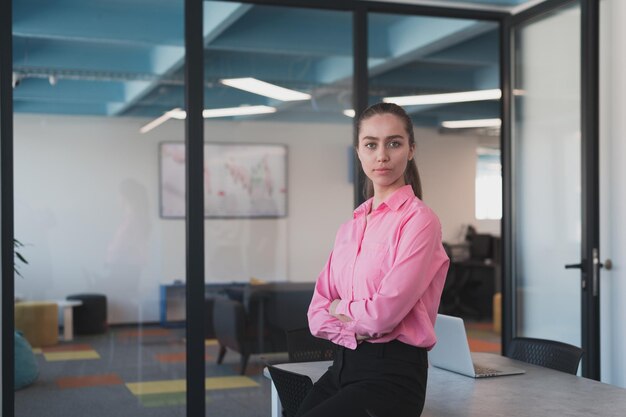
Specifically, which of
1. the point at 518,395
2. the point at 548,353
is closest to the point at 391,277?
the point at 518,395

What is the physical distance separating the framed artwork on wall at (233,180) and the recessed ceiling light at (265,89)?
320 millimetres

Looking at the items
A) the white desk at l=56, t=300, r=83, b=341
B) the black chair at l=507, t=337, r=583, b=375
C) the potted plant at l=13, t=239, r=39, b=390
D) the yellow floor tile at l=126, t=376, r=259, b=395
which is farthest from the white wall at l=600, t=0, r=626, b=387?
the potted plant at l=13, t=239, r=39, b=390

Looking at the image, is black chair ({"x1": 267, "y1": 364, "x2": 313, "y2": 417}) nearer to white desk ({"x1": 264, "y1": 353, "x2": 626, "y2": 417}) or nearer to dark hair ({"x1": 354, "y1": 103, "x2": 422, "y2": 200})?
white desk ({"x1": 264, "y1": 353, "x2": 626, "y2": 417})

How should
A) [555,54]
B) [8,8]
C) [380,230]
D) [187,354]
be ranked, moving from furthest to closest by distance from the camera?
[555,54] → [187,354] → [8,8] → [380,230]

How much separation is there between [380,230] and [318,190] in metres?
2.98

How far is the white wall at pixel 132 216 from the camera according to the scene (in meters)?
5.05

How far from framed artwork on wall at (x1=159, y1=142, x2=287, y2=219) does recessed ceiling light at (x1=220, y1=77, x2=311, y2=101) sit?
1.05 ft

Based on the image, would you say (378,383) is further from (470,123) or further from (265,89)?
(470,123)

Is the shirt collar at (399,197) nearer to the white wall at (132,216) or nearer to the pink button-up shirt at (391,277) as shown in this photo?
the pink button-up shirt at (391,277)

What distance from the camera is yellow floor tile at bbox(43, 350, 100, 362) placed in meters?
5.09

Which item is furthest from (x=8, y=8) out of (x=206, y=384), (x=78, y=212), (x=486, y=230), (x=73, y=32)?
(x=486, y=230)

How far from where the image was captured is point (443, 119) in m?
5.83

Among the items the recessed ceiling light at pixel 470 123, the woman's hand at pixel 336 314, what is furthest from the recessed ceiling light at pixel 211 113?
the woman's hand at pixel 336 314

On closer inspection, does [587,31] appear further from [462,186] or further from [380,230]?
[380,230]
